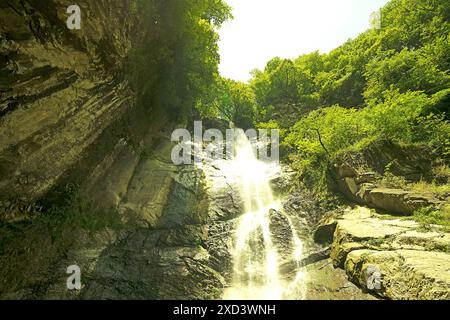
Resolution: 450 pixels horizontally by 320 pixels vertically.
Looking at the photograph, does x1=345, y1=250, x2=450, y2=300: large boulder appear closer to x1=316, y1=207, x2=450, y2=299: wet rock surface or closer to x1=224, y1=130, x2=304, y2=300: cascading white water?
x1=316, y1=207, x2=450, y2=299: wet rock surface

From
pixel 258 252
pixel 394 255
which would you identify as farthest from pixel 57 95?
pixel 394 255

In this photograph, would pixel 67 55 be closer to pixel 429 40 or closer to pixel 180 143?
pixel 180 143

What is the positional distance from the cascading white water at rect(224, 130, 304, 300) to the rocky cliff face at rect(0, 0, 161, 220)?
211 inches

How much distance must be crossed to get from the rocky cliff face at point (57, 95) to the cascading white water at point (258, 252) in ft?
17.6

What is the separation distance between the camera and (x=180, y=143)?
18.5 m

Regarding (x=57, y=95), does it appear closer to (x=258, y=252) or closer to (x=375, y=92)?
(x=258, y=252)

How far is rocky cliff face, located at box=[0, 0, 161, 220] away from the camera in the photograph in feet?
21.9

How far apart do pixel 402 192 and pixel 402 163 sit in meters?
2.27

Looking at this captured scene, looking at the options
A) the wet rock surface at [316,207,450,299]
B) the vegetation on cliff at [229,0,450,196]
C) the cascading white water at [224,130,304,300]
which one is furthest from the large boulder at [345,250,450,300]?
the vegetation on cliff at [229,0,450,196]

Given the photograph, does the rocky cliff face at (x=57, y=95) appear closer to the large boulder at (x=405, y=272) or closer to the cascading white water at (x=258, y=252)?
the cascading white water at (x=258, y=252)

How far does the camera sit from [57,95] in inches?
317

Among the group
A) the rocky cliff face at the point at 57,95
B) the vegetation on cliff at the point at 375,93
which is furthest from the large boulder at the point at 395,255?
the rocky cliff face at the point at 57,95

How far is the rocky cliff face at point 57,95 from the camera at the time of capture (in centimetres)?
668
